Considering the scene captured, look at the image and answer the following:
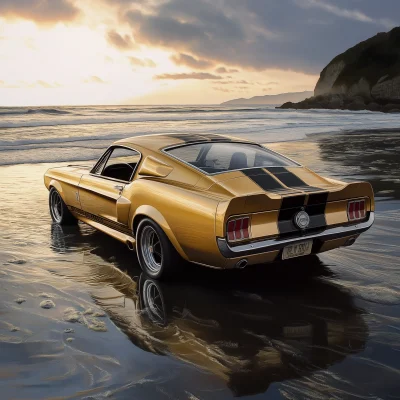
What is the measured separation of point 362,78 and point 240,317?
10688cm

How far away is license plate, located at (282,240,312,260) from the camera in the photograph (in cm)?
457

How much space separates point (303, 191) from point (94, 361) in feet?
7.13

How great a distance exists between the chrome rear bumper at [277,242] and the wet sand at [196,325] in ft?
1.44

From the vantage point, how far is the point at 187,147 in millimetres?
5531

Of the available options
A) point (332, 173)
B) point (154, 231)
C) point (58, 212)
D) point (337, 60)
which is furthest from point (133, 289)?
point (337, 60)

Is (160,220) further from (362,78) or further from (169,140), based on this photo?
(362,78)

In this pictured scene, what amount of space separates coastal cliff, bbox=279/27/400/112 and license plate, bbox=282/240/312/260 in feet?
236

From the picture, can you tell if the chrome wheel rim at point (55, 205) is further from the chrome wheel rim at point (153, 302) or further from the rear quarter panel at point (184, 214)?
the chrome wheel rim at point (153, 302)

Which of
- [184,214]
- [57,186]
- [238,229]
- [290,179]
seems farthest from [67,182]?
[238,229]

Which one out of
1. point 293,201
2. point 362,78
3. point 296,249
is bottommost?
point 296,249

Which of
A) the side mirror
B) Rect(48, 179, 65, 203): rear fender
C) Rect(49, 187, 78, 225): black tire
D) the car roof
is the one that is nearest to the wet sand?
Rect(49, 187, 78, 225): black tire

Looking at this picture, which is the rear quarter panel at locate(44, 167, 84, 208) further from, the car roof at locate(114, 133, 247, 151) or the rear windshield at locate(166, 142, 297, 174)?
the rear windshield at locate(166, 142, 297, 174)

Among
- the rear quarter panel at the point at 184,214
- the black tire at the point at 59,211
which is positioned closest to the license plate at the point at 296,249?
the rear quarter panel at the point at 184,214

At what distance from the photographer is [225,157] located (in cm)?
538
